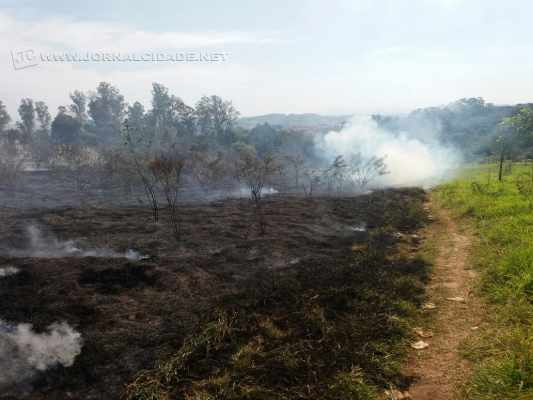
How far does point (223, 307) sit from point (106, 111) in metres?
98.6

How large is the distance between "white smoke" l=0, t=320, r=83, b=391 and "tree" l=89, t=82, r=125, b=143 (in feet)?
287

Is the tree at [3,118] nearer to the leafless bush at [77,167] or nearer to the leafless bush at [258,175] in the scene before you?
the leafless bush at [77,167]

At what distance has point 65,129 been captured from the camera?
74812mm

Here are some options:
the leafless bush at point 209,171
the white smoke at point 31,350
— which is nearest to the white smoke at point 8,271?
the white smoke at point 31,350

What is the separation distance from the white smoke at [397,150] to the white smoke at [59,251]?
104ft

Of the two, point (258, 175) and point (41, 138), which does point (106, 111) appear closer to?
point (41, 138)

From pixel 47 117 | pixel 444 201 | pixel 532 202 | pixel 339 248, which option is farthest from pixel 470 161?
pixel 47 117

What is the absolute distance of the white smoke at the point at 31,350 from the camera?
254 inches

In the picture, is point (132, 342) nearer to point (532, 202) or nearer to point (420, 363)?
point (420, 363)

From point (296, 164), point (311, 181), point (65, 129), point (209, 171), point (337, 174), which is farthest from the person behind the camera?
point (65, 129)

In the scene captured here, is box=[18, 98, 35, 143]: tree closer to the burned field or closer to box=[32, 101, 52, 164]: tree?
box=[32, 101, 52, 164]: tree

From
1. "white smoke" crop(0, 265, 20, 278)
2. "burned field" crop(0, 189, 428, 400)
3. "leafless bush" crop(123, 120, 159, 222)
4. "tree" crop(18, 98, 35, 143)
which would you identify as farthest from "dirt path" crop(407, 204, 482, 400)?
"tree" crop(18, 98, 35, 143)

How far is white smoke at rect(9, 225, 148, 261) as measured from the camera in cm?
1370

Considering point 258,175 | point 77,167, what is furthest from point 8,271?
point 77,167
